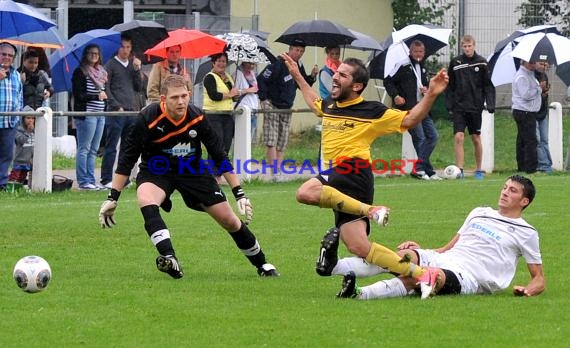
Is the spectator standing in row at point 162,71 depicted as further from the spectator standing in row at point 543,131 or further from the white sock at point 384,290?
the white sock at point 384,290

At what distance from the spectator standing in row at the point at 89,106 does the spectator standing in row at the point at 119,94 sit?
4.7 inches

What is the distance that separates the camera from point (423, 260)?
982cm

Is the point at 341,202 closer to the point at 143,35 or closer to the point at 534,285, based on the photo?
the point at 534,285

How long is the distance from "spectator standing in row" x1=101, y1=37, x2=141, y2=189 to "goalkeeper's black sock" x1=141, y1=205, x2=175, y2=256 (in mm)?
8392

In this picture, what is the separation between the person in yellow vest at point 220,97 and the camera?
63.5ft

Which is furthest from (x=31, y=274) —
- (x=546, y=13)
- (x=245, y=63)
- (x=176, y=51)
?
(x=546, y=13)

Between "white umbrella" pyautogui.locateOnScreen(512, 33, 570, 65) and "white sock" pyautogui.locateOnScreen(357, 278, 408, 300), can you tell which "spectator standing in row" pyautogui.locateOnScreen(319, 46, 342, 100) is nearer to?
"white umbrella" pyautogui.locateOnScreen(512, 33, 570, 65)

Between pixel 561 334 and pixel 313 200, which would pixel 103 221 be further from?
pixel 561 334

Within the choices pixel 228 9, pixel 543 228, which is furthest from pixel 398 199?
pixel 228 9

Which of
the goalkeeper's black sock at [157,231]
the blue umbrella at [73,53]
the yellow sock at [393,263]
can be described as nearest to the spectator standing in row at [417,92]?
the blue umbrella at [73,53]

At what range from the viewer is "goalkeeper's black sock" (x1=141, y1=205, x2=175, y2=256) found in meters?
10.4

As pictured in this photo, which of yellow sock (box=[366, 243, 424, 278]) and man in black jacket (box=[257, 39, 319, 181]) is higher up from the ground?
man in black jacket (box=[257, 39, 319, 181])

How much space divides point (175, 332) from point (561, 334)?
240 centimetres

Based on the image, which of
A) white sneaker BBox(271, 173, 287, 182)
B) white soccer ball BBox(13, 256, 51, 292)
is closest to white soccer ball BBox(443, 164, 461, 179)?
white sneaker BBox(271, 173, 287, 182)
